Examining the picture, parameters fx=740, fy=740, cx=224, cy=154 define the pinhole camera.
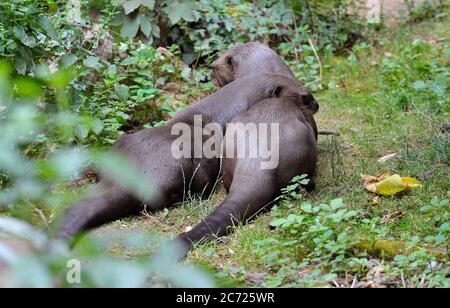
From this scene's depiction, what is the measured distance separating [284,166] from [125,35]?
2.33 metres

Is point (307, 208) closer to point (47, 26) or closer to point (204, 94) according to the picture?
point (47, 26)

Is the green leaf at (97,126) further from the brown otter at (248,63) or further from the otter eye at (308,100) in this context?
the otter eye at (308,100)

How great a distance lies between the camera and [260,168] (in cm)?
373

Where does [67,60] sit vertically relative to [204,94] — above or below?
above

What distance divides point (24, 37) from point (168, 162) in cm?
101

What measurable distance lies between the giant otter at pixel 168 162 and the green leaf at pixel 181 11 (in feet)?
5.14

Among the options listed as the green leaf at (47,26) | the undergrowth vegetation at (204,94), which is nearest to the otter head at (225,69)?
the undergrowth vegetation at (204,94)

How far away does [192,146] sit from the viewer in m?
Answer: 3.97

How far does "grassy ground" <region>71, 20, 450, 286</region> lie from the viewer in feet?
9.39

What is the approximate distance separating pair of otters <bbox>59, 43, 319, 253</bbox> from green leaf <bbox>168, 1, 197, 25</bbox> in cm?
152

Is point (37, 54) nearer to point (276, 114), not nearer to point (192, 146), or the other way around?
point (192, 146)

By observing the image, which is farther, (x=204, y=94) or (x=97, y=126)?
(x=204, y=94)

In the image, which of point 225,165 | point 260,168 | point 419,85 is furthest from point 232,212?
point 419,85

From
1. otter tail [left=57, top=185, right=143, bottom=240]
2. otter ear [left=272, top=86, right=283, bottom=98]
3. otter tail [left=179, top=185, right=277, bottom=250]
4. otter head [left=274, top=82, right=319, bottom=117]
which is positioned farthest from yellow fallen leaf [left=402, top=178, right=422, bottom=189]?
otter tail [left=57, top=185, right=143, bottom=240]
